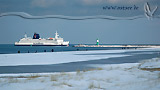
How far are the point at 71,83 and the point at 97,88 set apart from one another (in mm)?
1150

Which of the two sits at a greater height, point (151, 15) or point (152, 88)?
point (151, 15)

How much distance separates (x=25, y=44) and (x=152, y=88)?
151 m

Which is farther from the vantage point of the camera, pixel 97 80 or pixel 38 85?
pixel 97 80

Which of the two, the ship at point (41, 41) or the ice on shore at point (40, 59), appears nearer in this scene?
the ice on shore at point (40, 59)

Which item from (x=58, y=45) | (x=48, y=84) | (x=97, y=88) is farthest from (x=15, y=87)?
(x=58, y=45)

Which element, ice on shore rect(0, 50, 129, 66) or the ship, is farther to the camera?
the ship

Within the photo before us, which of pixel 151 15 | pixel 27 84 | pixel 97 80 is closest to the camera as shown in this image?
pixel 27 84

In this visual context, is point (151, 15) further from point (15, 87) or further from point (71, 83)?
point (15, 87)

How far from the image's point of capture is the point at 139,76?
9.72 meters

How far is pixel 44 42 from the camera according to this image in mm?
149375

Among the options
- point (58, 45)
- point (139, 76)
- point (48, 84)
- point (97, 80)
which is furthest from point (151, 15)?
point (58, 45)

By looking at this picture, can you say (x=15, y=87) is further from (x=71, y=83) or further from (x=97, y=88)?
(x=97, y=88)

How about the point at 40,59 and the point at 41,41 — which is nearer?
the point at 40,59

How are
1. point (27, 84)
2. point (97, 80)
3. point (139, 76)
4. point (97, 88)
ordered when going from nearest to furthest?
point (97, 88), point (27, 84), point (97, 80), point (139, 76)
